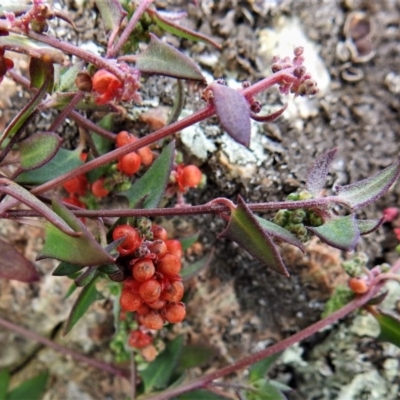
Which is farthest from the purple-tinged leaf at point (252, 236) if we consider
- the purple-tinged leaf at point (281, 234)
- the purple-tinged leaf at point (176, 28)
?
the purple-tinged leaf at point (176, 28)

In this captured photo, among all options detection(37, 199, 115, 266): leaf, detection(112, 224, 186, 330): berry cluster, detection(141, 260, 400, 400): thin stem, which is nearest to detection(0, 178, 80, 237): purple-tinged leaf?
detection(37, 199, 115, 266): leaf

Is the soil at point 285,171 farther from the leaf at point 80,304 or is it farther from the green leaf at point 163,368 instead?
the leaf at point 80,304

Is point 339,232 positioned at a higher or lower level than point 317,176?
lower

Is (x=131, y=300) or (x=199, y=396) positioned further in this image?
(x=199, y=396)

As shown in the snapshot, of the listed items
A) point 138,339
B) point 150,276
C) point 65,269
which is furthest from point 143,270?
point 138,339

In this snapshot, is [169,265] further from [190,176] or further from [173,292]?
[190,176]
